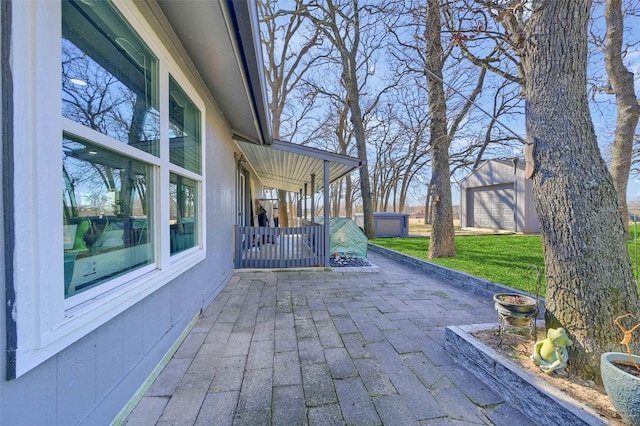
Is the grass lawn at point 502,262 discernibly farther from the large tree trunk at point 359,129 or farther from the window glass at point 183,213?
the window glass at point 183,213

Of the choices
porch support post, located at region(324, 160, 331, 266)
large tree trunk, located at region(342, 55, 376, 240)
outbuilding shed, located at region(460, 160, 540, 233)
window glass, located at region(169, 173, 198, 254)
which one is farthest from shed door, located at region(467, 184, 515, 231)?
window glass, located at region(169, 173, 198, 254)

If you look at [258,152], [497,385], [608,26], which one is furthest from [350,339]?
[608,26]

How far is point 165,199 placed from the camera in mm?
2264

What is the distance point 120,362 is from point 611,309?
9.85ft

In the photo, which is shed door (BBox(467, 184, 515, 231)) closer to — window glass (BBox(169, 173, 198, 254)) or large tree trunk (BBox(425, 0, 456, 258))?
large tree trunk (BBox(425, 0, 456, 258))

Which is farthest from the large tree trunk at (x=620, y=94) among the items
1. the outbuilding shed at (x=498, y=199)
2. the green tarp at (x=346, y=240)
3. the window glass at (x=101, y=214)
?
the window glass at (x=101, y=214)

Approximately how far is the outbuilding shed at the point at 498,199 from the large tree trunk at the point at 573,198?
433 inches

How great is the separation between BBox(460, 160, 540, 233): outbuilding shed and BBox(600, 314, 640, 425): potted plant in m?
11.6

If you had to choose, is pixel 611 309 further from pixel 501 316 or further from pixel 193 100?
pixel 193 100

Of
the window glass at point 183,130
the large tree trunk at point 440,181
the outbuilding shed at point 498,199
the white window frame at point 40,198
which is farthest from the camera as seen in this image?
the outbuilding shed at point 498,199

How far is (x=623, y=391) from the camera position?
1.35 m

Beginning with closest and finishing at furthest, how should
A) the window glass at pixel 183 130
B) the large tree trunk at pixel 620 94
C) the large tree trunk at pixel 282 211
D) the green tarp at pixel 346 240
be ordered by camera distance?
the window glass at pixel 183 130, the green tarp at pixel 346 240, the large tree trunk at pixel 620 94, the large tree trunk at pixel 282 211

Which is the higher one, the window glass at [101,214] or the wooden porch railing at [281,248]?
the window glass at [101,214]

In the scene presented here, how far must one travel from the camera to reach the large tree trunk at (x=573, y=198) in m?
1.77
